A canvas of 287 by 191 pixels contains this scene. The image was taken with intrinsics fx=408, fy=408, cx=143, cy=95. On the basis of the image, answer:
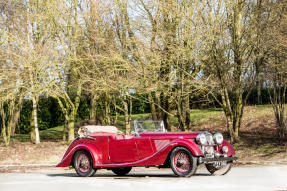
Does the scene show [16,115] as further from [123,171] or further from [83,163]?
[83,163]

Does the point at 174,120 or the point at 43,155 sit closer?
the point at 43,155

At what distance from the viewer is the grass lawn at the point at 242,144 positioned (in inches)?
647

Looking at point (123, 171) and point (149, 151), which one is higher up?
point (149, 151)

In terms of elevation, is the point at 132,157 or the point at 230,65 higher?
the point at 230,65

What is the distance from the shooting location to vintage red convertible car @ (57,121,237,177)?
945cm

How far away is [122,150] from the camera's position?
10508 millimetres

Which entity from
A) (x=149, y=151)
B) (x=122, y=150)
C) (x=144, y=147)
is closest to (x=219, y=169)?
(x=149, y=151)

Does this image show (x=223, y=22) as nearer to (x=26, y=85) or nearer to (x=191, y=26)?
(x=191, y=26)

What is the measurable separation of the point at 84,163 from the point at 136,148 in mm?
1708

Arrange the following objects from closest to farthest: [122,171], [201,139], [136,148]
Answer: [201,139] → [136,148] → [122,171]

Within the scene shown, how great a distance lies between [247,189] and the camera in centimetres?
743

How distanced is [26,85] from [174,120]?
35.2 feet

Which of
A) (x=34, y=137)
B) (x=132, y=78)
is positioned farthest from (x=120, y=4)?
(x=34, y=137)

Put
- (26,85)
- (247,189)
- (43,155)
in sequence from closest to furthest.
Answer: (247,189) < (43,155) < (26,85)
